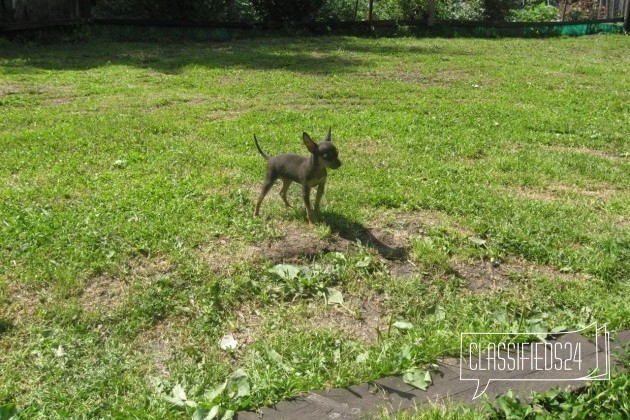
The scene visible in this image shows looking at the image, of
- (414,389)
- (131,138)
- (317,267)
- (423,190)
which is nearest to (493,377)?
(414,389)

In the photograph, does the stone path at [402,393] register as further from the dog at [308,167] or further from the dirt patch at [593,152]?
the dirt patch at [593,152]

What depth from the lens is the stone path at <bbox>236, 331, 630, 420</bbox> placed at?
291 centimetres

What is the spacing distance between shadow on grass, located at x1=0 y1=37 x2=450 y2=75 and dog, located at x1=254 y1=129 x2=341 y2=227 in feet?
23.2

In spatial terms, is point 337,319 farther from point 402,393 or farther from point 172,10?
point 172,10

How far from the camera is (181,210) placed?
16.8 ft

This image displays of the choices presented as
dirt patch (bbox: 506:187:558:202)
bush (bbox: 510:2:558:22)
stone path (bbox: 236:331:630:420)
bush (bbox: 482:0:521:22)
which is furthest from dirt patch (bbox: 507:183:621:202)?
bush (bbox: 510:2:558:22)

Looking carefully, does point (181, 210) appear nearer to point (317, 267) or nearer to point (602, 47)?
point (317, 267)

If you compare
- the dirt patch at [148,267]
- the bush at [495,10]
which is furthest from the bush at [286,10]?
the dirt patch at [148,267]

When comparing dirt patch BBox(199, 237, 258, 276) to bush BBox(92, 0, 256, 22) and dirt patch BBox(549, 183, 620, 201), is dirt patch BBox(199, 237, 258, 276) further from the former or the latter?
bush BBox(92, 0, 256, 22)

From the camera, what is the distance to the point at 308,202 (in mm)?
4727

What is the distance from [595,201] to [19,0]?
12.8 metres

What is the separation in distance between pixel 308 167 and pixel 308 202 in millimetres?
252

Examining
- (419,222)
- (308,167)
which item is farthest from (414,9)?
(308,167)

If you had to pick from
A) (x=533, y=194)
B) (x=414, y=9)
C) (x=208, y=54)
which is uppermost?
(x=414, y=9)
